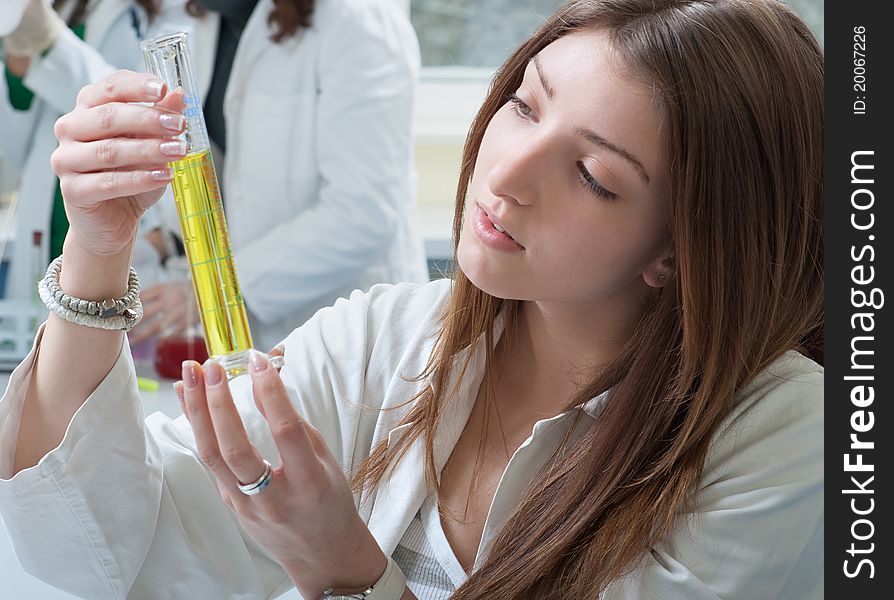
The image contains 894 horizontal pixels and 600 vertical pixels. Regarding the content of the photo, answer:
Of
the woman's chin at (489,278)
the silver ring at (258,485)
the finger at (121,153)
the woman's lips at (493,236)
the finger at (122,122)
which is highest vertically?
the finger at (122,122)

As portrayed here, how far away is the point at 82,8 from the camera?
216cm

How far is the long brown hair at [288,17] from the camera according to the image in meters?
2.02

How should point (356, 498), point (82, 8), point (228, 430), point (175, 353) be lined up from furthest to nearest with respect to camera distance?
point (82, 8), point (175, 353), point (356, 498), point (228, 430)

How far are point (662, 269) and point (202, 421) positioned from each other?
47cm

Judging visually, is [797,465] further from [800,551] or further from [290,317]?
[290,317]

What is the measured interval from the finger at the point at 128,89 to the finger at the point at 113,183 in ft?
0.18

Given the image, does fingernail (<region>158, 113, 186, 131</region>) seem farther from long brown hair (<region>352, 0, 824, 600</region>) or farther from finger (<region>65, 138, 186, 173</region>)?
long brown hair (<region>352, 0, 824, 600</region>)

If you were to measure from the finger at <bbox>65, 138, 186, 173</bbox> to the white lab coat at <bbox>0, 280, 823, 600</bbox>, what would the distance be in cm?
20

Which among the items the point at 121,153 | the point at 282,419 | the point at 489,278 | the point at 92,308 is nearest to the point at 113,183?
the point at 121,153

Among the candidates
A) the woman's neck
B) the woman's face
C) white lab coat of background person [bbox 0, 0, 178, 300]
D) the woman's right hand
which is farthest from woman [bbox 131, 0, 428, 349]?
the woman's right hand

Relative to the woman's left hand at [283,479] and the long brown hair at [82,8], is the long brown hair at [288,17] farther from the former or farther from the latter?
the woman's left hand at [283,479]

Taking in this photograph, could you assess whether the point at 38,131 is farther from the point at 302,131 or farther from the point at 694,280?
the point at 694,280

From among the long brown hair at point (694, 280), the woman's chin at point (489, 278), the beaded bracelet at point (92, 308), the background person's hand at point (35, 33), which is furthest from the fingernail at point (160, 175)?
the background person's hand at point (35, 33)

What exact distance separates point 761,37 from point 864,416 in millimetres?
341
